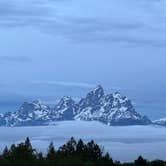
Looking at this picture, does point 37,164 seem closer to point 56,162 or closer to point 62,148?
point 56,162

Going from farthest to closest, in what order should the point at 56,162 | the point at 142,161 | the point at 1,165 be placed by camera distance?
the point at 142,161
the point at 56,162
the point at 1,165

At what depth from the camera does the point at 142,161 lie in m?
189

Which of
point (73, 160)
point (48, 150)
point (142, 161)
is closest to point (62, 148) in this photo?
point (48, 150)

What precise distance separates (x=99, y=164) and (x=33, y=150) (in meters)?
22.6

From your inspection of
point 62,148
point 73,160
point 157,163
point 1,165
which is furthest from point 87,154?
point 1,165

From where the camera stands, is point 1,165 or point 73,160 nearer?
point 1,165

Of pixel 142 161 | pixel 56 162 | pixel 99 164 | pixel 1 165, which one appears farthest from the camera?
pixel 142 161

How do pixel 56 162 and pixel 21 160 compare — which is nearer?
pixel 21 160

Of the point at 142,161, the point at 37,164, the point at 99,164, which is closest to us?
the point at 37,164

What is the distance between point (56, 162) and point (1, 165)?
26131mm

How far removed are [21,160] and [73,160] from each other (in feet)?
70.5

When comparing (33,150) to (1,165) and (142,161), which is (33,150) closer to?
(1,165)

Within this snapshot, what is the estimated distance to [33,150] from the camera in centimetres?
15412

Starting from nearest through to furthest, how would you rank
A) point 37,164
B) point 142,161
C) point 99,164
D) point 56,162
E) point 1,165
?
point 1,165 → point 37,164 → point 56,162 → point 99,164 → point 142,161
